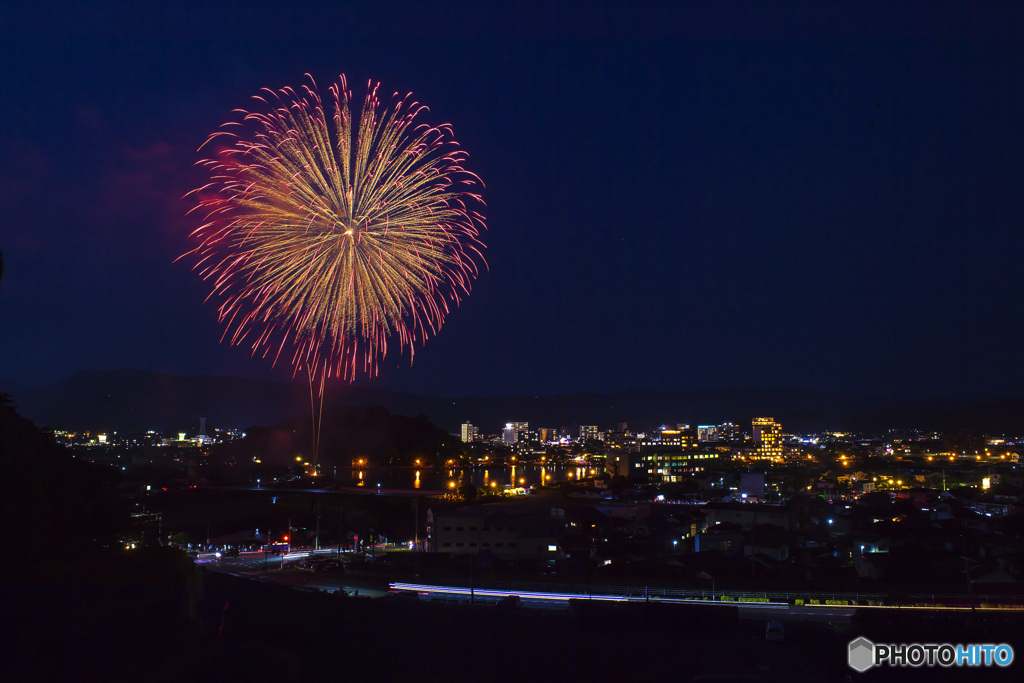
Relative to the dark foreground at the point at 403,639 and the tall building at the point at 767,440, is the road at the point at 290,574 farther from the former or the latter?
the tall building at the point at 767,440

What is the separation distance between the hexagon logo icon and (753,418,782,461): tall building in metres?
41.0

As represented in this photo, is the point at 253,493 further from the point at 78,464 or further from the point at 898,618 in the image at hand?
the point at 898,618

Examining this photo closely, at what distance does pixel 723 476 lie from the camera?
29.4 metres

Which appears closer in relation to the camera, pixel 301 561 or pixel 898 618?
pixel 898 618

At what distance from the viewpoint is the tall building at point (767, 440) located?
47.6 meters

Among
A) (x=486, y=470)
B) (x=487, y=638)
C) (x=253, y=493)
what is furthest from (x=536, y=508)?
(x=486, y=470)

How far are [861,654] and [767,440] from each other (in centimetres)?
5513

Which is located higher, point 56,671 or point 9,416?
point 9,416

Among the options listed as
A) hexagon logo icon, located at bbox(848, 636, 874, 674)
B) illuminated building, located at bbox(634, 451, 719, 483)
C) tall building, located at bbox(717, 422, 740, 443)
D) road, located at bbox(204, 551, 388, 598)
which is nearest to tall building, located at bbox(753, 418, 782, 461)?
tall building, located at bbox(717, 422, 740, 443)

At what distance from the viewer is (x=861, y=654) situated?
5.87 meters

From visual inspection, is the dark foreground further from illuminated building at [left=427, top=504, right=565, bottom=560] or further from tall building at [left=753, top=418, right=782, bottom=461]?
tall building at [left=753, top=418, right=782, bottom=461]

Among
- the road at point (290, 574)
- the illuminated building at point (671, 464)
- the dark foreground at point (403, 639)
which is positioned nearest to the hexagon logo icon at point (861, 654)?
the dark foreground at point (403, 639)

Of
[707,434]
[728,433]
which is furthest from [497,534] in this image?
[728,433]

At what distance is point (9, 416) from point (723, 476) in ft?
91.5
